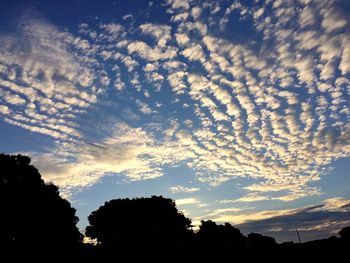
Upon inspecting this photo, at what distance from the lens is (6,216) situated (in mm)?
39062

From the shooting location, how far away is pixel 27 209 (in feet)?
132

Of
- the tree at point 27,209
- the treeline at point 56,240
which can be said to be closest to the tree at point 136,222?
the treeline at point 56,240

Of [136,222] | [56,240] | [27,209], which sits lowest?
[56,240]

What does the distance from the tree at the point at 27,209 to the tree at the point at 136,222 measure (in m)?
24.3

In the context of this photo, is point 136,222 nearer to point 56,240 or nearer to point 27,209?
point 56,240

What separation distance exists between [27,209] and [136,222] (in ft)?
104

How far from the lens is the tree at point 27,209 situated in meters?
39.2

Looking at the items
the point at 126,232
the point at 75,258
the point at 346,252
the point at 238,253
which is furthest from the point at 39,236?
the point at 346,252

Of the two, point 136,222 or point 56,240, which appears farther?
point 136,222

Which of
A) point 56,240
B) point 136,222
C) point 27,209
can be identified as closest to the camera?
point 27,209

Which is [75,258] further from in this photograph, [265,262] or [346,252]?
[346,252]

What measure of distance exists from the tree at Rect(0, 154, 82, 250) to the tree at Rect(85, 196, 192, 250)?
24284 mm

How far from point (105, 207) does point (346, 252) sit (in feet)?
159

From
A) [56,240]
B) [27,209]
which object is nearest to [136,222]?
[56,240]
